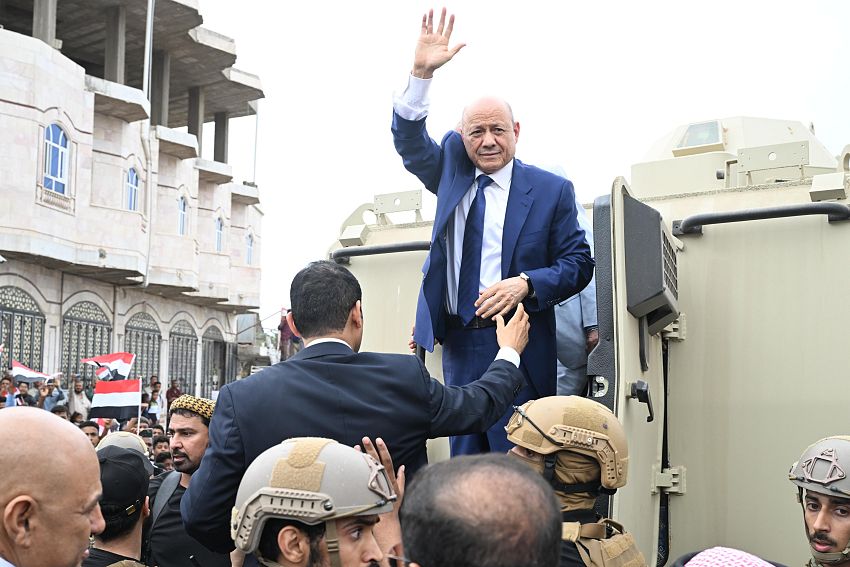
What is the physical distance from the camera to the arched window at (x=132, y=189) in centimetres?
2559

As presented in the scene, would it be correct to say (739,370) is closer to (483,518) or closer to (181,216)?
(483,518)

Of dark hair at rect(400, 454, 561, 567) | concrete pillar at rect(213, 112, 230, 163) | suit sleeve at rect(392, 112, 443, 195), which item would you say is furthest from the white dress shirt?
concrete pillar at rect(213, 112, 230, 163)

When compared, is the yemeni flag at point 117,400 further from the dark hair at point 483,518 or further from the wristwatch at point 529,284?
the dark hair at point 483,518

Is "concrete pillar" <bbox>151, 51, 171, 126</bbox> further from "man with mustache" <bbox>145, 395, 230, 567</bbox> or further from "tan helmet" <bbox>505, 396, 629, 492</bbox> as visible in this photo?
"tan helmet" <bbox>505, 396, 629, 492</bbox>

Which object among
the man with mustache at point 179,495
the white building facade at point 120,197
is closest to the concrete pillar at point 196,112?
the white building facade at point 120,197

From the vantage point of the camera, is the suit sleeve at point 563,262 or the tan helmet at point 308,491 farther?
the suit sleeve at point 563,262

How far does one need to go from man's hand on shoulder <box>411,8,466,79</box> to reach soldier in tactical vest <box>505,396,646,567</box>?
1249 millimetres

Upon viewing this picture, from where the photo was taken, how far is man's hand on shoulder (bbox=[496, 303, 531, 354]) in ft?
10.5

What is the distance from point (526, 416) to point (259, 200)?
1376 inches

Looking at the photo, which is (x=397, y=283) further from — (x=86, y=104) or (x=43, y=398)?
(x=86, y=104)

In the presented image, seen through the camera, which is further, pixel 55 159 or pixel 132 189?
pixel 132 189

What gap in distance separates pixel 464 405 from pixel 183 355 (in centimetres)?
3018

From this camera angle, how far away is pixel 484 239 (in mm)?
3654

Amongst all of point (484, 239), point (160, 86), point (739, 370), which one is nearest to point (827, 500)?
point (739, 370)
